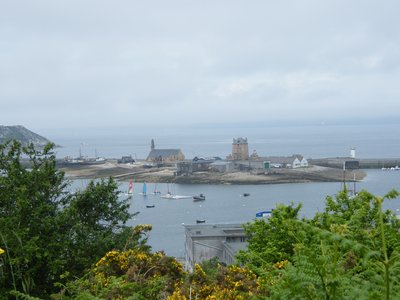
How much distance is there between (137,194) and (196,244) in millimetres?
36888

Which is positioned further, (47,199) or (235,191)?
(235,191)

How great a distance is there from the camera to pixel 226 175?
66.8 metres

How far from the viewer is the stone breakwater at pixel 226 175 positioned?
Answer: 203ft

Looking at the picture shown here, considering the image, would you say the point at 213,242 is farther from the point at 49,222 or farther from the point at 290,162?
the point at 290,162

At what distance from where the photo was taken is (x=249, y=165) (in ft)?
240

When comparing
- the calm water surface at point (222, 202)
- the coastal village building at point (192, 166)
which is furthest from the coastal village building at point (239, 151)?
the calm water surface at point (222, 202)

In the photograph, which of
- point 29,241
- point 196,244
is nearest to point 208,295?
point 29,241

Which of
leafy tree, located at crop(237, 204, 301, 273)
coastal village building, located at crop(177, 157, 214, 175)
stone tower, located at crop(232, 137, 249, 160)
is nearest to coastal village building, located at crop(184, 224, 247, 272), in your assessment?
leafy tree, located at crop(237, 204, 301, 273)

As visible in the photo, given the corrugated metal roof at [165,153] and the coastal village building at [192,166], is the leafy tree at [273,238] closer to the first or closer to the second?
the coastal village building at [192,166]

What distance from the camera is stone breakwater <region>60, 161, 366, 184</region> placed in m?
61.8

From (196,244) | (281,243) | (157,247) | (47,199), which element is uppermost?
(47,199)

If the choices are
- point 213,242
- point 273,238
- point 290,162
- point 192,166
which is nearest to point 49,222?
point 273,238

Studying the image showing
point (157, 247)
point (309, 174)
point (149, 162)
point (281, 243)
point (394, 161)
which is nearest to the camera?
point (281, 243)

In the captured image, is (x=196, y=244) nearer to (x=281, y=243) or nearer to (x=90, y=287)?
(x=281, y=243)
